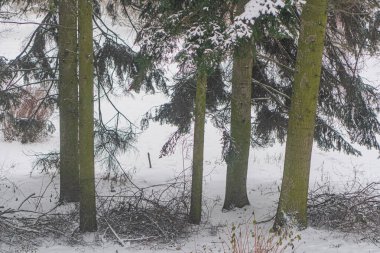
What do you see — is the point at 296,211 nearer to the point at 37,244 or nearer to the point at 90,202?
the point at 90,202

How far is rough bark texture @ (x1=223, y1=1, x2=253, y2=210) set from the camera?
827cm

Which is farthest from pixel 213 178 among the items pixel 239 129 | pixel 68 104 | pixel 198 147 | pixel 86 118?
pixel 86 118

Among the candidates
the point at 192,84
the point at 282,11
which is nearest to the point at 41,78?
the point at 192,84

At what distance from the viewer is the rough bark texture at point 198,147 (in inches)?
285

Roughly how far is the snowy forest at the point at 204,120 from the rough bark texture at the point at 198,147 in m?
0.02

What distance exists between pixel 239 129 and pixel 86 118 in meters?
2.98

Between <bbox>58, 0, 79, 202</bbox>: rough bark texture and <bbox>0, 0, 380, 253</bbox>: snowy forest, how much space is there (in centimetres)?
2

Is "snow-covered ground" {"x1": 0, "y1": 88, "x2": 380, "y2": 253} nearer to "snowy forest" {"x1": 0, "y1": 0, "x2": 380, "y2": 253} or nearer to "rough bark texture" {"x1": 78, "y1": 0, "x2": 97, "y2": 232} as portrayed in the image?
"snowy forest" {"x1": 0, "y1": 0, "x2": 380, "y2": 253}

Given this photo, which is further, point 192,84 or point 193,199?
point 192,84

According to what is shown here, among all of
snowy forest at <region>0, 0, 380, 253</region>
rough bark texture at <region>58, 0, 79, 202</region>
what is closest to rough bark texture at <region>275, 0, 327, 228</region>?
snowy forest at <region>0, 0, 380, 253</region>

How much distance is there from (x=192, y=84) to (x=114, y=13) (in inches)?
90.3

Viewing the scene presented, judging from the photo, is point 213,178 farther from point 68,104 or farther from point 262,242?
point 262,242

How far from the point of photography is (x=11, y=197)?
917 centimetres

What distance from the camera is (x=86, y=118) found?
6.90 meters
